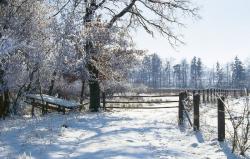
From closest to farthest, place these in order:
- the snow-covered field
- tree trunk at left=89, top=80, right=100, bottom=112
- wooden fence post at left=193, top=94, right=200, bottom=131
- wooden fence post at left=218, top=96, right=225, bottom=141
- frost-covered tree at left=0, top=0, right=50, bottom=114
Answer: the snow-covered field, wooden fence post at left=218, top=96, right=225, bottom=141, wooden fence post at left=193, top=94, right=200, bottom=131, frost-covered tree at left=0, top=0, right=50, bottom=114, tree trunk at left=89, top=80, right=100, bottom=112

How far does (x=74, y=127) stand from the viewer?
650 inches

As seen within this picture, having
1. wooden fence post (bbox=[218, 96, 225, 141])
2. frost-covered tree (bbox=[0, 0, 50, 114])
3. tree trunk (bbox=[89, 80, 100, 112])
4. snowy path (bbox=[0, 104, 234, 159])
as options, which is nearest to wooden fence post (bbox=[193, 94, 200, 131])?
snowy path (bbox=[0, 104, 234, 159])

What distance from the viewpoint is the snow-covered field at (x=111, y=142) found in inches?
434

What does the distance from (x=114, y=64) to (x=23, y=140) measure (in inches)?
620

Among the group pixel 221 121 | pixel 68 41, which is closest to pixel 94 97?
pixel 68 41

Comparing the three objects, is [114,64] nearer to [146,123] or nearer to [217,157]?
[146,123]

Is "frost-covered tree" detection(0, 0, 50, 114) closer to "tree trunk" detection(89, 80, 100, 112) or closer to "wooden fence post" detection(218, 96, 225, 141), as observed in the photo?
"tree trunk" detection(89, 80, 100, 112)

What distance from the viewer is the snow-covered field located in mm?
11011

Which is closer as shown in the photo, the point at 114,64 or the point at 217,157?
the point at 217,157

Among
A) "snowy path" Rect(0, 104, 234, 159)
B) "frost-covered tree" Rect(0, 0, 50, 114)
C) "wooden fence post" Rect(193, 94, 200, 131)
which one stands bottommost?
"snowy path" Rect(0, 104, 234, 159)

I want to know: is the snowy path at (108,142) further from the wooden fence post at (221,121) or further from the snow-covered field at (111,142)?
the wooden fence post at (221,121)

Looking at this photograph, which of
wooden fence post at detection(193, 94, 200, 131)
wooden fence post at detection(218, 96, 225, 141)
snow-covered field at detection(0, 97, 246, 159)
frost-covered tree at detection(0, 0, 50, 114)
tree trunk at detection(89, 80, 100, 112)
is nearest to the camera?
snow-covered field at detection(0, 97, 246, 159)

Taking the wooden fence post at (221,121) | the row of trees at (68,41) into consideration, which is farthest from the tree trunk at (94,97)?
the wooden fence post at (221,121)

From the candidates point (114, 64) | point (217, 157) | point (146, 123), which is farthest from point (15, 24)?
point (217, 157)
